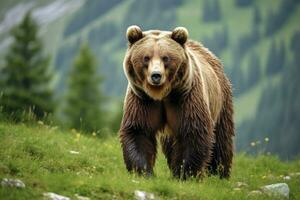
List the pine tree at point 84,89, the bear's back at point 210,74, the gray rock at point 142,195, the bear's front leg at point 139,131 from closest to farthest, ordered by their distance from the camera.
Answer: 1. the gray rock at point 142,195
2. the bear's front leg at point 139,131
3. the bear's back at point 210,74
4. the pine tree at point 84,89

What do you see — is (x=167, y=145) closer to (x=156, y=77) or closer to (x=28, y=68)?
(x=156, y=77)

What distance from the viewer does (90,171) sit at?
10.2m

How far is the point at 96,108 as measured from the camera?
149ft

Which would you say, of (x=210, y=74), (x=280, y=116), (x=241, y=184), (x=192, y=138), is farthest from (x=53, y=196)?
(x=280, y=116)

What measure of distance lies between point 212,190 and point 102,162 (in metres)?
2.59

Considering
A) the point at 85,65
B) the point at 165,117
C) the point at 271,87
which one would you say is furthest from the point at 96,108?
the point at 271,87

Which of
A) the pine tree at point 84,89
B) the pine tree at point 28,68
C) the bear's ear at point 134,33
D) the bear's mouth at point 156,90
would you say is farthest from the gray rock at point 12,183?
the pine tree at point 84,89

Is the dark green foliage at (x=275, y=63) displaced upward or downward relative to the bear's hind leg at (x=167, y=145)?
upward

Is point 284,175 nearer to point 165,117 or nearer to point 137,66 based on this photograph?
point 165,117

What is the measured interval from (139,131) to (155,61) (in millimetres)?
1073

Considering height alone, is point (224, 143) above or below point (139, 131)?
below

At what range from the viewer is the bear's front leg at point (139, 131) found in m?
10.1

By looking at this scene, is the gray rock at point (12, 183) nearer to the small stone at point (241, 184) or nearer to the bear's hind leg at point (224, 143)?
the small stone at point (241, 184)

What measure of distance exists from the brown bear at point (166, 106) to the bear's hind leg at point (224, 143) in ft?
4.69
